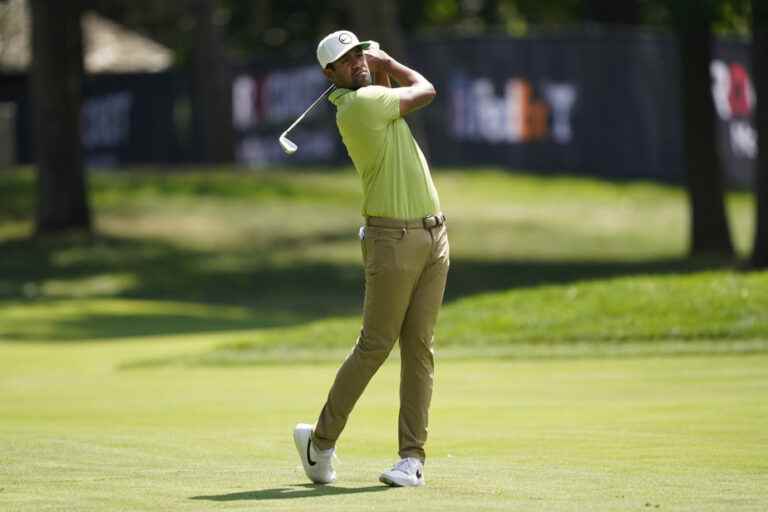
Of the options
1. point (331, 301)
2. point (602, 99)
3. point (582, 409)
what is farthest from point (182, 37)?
point (582, 409)

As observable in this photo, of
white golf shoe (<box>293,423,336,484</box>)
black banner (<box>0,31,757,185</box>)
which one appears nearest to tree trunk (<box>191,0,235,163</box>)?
black banner (<box>0,31,757,185</box>)

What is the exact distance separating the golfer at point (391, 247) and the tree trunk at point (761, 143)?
1501 centimetres

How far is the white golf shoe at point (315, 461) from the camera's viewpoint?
8344 mm

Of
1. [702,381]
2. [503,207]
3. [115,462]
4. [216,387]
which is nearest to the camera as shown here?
[115,462]

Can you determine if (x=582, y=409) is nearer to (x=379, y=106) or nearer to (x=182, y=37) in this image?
(x=379, y=106)

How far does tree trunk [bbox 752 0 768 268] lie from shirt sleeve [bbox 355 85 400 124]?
1509 cm

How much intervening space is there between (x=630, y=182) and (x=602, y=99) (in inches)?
72.4

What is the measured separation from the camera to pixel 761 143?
2327cm

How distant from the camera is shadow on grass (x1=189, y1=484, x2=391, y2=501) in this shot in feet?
25.6

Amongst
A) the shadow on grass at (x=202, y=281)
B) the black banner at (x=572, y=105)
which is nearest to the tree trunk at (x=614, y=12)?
the black banner at (x=572, y=105)

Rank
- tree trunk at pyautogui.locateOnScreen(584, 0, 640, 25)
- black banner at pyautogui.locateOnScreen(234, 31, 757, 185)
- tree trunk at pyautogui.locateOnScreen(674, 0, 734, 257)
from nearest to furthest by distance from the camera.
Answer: tree trunk at pyautogui.locateOnScreen(674, 0, 734, 257) < black banner at pyautogui.locateOnScreen(234, 31, 757, 185) < tree trunk at pyautogui.locateOnScreen(584, 0, 640, 25)

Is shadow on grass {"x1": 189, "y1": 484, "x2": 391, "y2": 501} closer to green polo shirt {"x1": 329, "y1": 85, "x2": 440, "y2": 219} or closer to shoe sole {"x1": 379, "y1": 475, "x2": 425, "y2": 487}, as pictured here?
shoe sole {"x1": 379, "y1": 475, "x2": 425, "y2": 487}

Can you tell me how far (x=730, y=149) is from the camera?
3947cm

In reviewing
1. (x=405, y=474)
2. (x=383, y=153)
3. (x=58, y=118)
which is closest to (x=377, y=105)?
(x=383, y=153)
